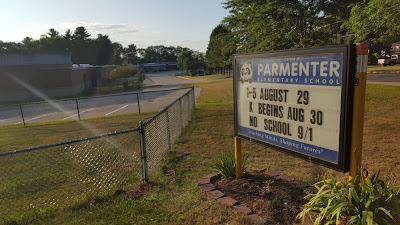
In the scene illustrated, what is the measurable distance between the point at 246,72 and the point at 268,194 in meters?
1.82

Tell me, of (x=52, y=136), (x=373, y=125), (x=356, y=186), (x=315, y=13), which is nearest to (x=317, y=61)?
(x=356, y=186)

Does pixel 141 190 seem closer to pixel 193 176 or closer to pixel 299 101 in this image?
pixel 193 176

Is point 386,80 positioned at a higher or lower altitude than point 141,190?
higher

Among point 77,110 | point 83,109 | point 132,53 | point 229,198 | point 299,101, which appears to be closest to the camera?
point 299,101

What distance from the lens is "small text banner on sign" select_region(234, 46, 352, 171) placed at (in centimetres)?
292

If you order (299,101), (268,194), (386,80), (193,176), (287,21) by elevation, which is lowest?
(193,176)

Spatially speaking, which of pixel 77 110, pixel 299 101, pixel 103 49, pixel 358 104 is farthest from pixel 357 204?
pixel 103 49

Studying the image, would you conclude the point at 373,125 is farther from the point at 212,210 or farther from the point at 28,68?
the point at 28,68

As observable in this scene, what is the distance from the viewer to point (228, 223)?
3441mm

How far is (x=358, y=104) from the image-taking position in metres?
2.79

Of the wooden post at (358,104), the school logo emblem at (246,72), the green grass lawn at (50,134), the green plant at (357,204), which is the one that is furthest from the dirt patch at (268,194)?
the green grass lawn at (50,134)

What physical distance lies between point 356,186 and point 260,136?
1.46 m

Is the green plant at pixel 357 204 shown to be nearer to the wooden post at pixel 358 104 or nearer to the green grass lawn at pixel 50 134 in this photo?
the wooden post at pixel 358 104

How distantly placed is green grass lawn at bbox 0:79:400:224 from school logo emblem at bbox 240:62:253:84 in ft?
6.17
